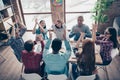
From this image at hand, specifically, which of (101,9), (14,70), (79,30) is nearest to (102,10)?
(101,9)

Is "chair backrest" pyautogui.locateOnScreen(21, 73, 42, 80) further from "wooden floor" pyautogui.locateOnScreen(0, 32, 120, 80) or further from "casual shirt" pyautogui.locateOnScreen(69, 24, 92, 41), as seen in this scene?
"casual shirt" pyautogui.locateOnScreen(69, 24, 92, 41)

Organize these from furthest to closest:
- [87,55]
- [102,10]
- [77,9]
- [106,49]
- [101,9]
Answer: [77,9] < [102,10] < [101,9] < [106,49] < [87,55]

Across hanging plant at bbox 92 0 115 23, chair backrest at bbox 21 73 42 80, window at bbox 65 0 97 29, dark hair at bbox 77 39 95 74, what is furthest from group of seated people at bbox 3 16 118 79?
window at bbox 65 0 97 29

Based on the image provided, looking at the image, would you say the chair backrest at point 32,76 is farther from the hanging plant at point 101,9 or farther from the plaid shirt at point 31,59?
the hanging plant at point 101,9

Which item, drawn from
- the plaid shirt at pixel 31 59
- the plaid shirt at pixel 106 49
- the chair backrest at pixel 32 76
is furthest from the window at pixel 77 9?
the chair backrest at pixel 32 76

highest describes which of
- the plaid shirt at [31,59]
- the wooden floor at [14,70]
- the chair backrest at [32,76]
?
the plaid shirt at [31,59]

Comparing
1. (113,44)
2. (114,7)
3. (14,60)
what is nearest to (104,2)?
(114,7)

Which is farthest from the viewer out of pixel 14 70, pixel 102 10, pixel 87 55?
pixel 102 10

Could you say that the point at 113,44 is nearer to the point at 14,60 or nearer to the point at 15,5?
the point at 14,60

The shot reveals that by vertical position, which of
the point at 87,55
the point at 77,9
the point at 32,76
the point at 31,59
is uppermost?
the point at 77,9

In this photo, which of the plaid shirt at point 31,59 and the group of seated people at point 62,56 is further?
the plaid shirt at point 31,59

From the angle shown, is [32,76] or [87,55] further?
[32,76]

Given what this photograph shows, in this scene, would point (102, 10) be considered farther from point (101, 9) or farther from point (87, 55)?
point (87, 55)

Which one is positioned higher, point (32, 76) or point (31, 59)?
point (31, 59)
